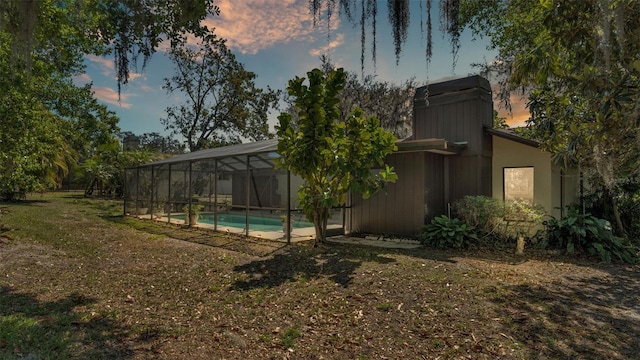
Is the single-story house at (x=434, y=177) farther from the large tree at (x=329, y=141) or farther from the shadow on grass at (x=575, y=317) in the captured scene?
the shadow on grass at (x=575, y=317)

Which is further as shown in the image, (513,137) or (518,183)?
(518,183)

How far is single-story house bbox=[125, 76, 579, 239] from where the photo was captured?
825 centimetres

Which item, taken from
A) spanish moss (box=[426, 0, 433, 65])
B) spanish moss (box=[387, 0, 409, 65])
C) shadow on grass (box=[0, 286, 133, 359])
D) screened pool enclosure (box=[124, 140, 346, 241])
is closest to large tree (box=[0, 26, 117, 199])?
shadow on grass (box=[0, 286, 133, 359])

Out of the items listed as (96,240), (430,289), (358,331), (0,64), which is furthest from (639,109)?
(0,64)

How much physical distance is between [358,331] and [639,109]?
309cm

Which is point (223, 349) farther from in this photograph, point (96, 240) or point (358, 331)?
point (96, 240)

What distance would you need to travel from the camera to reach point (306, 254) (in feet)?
21.8

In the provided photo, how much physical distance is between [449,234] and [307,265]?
313 cm

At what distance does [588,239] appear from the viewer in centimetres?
656

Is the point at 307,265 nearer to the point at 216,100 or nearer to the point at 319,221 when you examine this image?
the point at 319,221

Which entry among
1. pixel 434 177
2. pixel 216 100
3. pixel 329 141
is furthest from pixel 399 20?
pixel 216 100

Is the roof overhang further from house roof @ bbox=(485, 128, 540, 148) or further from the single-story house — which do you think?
house roof @ bbox=(485, 128, 540, 148)

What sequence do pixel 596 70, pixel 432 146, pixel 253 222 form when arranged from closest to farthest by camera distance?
pixel 596 70, pixel 432 146, pixel 253 222

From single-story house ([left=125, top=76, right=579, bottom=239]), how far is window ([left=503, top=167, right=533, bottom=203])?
0.02 metres
